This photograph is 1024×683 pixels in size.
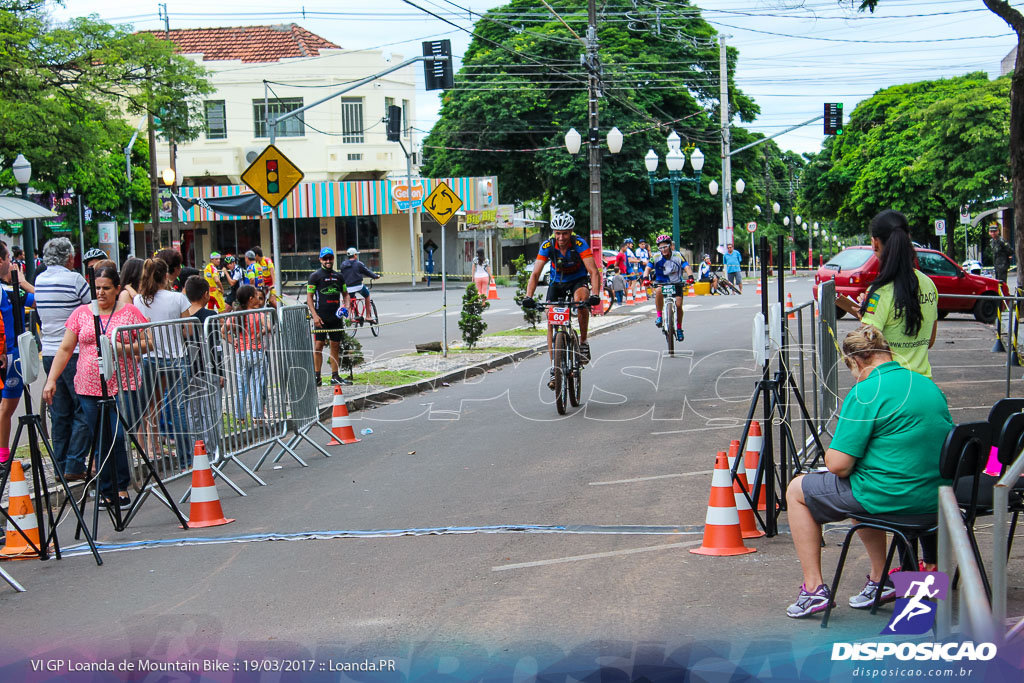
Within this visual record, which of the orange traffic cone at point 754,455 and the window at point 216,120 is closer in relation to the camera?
the orange traffic cone at point 754,455

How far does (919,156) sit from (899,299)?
50570mm

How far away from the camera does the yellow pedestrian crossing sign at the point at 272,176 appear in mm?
14516

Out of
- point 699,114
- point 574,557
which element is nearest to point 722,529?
point 574,557

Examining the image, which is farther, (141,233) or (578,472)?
(141,233)

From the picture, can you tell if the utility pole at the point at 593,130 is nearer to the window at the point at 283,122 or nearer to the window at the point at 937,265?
the window at the point at 937,265

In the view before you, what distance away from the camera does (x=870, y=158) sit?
59.4 metres

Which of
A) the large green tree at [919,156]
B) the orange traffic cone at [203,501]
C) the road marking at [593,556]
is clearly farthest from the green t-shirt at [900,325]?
the large green tree at [919,156]

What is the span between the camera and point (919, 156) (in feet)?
175

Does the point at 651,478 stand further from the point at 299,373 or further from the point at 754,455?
the point at 299,373

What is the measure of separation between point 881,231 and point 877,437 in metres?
2.10

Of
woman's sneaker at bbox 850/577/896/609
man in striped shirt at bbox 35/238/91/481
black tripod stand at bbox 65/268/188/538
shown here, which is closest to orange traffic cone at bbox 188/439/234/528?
black tripod stand at bbox 65/268/188/538

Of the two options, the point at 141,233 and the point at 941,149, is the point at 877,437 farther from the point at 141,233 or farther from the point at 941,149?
the point at 141,233

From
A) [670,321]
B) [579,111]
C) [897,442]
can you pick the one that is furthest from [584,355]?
[579,111]

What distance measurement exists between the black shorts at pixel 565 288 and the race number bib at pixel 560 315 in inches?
14.7
